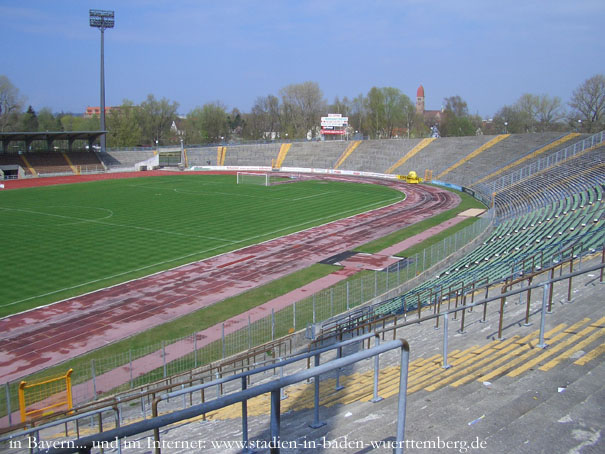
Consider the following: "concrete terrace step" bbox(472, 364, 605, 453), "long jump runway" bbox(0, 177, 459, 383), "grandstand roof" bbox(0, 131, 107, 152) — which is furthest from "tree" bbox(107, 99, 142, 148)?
"concrete terrace step" bbox(472, 364, 605, 453)

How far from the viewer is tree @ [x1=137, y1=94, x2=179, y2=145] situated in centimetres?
12645

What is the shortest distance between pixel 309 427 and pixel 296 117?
437 ft

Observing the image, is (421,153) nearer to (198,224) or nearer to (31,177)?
(198,224)

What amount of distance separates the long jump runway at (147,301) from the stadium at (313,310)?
4.8 inches

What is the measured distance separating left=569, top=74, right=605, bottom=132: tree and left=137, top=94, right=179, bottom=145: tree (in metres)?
88.7

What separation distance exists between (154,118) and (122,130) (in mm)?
13336

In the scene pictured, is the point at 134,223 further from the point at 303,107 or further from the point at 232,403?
the point at 303,107

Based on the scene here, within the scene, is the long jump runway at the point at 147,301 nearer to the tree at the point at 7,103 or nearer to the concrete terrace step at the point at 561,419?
the concrete terrace step at the point at 561,419

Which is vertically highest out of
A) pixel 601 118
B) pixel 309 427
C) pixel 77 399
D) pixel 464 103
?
pixel 464 103

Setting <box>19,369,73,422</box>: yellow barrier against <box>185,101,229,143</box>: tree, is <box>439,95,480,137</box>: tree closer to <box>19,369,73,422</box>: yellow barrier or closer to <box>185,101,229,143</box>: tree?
<box>185,101,229,143</box>: tree

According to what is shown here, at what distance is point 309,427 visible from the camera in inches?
266

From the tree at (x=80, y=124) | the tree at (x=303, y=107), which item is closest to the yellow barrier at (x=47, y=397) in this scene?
the tree at (x=303, y=107)

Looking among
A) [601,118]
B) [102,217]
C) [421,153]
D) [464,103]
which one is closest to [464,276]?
[102,217]

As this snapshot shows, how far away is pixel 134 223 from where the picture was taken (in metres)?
42.1
